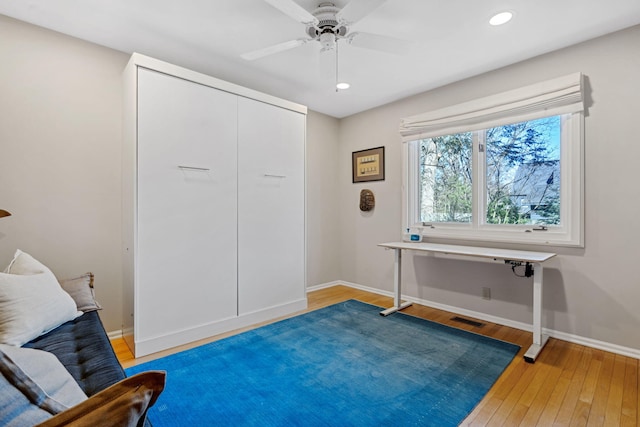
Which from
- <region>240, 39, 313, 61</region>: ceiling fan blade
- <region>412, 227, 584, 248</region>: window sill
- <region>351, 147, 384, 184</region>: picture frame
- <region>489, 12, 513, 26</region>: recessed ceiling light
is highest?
<region>489, 12, 513, 26</region>: recessed ceiling light

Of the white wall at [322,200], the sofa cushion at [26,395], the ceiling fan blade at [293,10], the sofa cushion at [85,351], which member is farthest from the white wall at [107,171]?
the white wall at [322,200]

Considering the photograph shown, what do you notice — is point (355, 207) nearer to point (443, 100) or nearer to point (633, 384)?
point (443, 100)

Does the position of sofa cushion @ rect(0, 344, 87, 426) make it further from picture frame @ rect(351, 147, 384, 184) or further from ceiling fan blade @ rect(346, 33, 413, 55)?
picture frame @ rect(351, 147, 384, 184)

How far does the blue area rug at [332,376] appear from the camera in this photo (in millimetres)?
1723

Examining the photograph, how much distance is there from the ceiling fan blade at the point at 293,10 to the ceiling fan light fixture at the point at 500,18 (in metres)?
1.31

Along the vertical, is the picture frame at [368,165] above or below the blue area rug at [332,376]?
above

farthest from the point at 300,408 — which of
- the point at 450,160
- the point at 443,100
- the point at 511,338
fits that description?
the point at 443,100

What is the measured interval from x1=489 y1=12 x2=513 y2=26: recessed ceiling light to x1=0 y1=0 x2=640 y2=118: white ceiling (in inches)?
1.6

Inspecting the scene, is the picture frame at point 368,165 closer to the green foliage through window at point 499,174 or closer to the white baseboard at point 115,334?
the green foliage through window at point 499,174

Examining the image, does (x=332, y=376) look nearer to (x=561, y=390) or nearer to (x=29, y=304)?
(x=561, y=390)

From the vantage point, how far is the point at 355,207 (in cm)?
445

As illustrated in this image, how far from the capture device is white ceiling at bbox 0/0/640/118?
212 centimetres

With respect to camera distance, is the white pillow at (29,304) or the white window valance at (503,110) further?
the white window valance at (503,110)

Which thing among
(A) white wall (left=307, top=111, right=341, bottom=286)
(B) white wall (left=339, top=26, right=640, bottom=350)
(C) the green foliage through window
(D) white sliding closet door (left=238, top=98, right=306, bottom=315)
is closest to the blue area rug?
(D) white sliding closet door (left=238, top=98, right=306, bottom=315)
